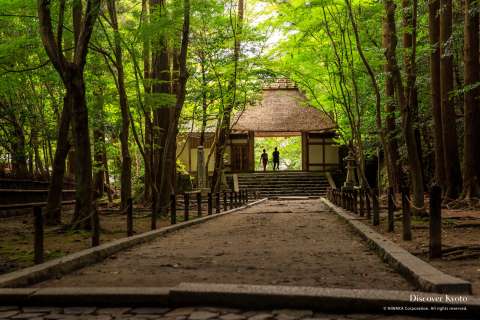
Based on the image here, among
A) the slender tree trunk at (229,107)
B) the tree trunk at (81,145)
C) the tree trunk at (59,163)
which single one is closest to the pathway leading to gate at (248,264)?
the tree trunk at (81,145)

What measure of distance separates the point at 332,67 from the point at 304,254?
12.2 m

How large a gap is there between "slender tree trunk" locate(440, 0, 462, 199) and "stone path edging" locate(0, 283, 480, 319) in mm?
12280

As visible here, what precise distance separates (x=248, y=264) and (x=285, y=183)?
27.3 m

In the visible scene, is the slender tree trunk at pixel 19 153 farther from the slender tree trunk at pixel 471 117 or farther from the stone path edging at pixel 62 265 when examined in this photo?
the slender tree trunk at pixel 471 117

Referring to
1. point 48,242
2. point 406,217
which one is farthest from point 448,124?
point 48,242

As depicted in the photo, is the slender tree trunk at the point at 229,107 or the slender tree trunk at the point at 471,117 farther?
the slender tree trunk at the point at 229,107

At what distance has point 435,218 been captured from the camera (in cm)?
577

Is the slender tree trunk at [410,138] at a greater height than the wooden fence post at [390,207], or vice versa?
the slender tree trunk at [410,138]

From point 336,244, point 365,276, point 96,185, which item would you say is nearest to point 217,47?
point 96,185

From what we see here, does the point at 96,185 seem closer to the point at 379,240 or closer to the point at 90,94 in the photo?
A: the point at 90,94

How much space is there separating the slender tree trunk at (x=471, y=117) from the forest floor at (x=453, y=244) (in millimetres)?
2030

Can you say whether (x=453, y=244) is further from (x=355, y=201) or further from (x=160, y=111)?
(x=160, y=111)

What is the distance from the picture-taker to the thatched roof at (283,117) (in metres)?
34.2

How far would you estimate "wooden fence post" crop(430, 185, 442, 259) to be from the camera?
18.8ft
